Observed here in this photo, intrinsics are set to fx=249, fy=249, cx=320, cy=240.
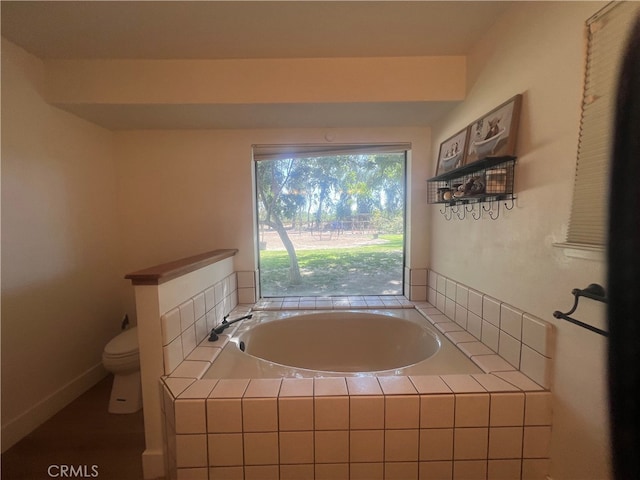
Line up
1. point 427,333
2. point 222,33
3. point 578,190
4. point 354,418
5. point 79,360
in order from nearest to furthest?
point 578,190, point 354,418, point 222,33, point 427,333, point 79,360

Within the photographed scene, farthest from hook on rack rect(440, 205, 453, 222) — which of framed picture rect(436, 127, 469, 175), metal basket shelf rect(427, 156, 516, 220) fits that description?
framed picture rect(436, 127, 469, 175)

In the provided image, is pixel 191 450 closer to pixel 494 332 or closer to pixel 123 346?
pixel 123 346

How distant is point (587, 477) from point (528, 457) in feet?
0.61

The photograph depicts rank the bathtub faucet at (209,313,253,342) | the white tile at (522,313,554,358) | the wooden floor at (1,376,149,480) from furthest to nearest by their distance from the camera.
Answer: the bathtub faucet at (209,313,253,342) → the wooden floor at (1,376,149,480) → the white tile at (522,313,554,358)

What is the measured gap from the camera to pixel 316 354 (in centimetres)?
180

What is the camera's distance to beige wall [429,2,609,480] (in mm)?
835

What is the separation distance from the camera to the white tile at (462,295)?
150cm

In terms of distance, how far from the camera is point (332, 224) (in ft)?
7.06

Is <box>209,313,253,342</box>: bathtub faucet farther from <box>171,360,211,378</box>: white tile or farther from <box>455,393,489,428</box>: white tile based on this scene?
<box>455,393,489,428</box>: white tile

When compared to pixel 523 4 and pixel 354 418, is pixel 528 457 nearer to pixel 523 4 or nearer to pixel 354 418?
pixel 354 418

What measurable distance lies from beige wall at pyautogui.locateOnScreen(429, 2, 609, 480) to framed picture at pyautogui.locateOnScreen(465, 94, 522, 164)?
0.03m

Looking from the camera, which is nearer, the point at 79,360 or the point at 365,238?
the point at 79,360

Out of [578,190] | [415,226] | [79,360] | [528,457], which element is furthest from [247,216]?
[528,457]

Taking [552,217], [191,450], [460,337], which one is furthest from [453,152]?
[191,450]
